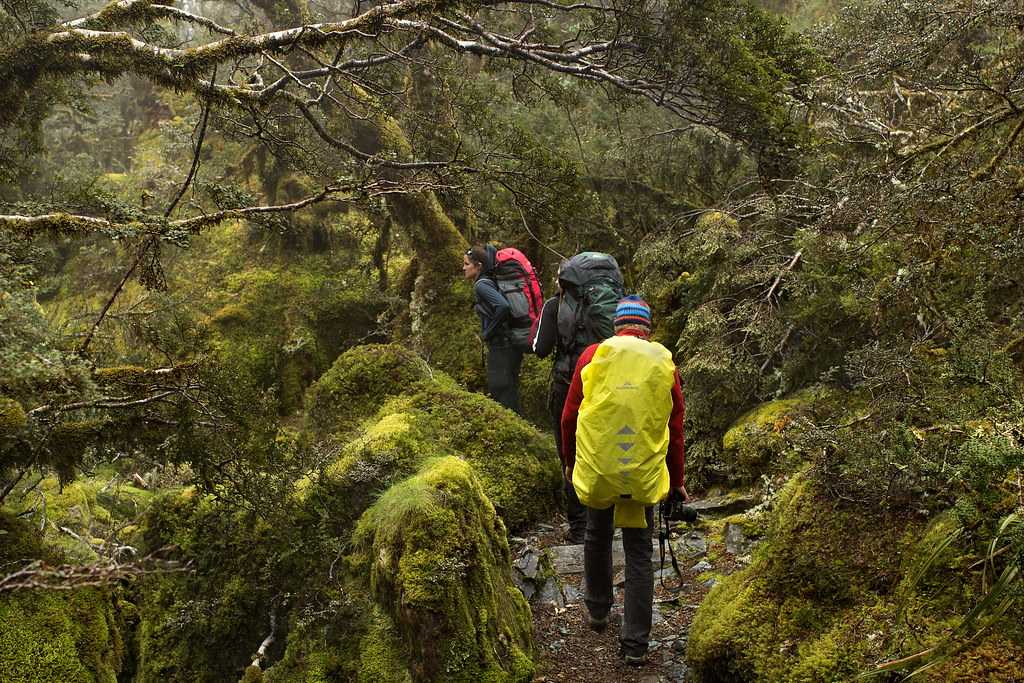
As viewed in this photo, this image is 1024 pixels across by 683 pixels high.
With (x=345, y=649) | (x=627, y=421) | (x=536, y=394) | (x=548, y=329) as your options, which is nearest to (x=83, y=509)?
(x=345, y=649)

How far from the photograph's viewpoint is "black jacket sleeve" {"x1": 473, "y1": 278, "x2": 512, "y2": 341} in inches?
332

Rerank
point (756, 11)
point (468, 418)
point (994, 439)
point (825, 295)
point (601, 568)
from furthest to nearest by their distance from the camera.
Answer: point (756, 11)
point (468, 418)
point (825, 295)
point (601, 568)
point (994, 439)

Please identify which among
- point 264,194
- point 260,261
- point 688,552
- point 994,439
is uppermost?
point 264,194

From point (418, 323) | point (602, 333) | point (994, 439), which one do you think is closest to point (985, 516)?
point (994, 439)

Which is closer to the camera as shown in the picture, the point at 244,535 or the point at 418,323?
the point at 244,535

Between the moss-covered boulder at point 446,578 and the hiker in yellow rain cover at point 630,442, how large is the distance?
70cm

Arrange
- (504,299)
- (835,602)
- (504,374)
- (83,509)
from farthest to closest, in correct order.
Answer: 1. (504,374)
2. (504,299)
3. (83,509)
4. (835,602)

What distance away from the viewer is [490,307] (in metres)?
8.50

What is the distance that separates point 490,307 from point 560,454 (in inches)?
95.7

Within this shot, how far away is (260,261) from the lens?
46.8 ft

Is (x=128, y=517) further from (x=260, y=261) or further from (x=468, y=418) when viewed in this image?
(x=260, y=261)

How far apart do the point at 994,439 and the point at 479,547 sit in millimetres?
2832

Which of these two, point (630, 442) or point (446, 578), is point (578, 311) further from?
point (446, 578)

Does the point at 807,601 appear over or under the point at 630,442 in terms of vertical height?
under
